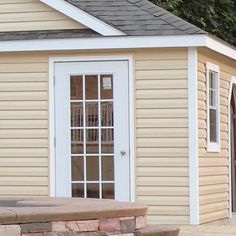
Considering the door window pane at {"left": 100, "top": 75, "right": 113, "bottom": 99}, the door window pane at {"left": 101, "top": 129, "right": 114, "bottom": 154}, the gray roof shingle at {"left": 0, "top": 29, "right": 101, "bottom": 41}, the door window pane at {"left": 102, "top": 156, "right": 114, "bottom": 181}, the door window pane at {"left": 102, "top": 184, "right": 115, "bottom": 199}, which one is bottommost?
the door window pane at {"left": 102, "top": 184, "right": 115, "bottom": 199}

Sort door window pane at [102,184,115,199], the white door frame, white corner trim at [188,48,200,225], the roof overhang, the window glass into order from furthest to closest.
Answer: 1. the window glass
2. door window pane at [102,184,115,199]
3. the white door frame
4. white corner trim at [188,48,200,225]
5. the roof overhang

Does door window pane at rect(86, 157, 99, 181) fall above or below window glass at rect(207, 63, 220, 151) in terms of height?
below

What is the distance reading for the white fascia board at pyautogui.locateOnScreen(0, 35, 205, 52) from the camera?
444 inches

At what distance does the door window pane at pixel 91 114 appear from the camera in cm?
1179

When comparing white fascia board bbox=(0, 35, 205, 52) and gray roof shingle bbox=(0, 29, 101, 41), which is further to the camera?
gray roof shingle bbox=(0, 29, 101, 41)

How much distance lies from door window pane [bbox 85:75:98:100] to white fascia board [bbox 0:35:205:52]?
0.47m

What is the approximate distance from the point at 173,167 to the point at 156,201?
54 centimetres

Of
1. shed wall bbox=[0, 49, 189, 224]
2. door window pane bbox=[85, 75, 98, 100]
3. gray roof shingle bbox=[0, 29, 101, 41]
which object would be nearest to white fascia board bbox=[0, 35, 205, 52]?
gray roof shingle bbox=[0, 29, 101, 41]

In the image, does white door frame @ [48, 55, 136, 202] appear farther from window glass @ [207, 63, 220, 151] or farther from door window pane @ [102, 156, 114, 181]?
window glass @ [207, 63, 220, 151]

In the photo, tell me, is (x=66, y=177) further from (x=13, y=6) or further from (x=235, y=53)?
(x=235, y=53)

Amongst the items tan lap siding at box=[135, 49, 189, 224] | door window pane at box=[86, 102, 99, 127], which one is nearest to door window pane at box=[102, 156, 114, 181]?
tan lap siding at box=[135, 49, 189, 224]

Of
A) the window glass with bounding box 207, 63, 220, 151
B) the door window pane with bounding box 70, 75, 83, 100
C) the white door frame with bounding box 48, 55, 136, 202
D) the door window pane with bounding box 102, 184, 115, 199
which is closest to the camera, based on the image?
the white door frame with bounding box 48, 55, 136, 202

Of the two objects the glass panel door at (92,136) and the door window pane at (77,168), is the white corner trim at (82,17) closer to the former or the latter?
the glass panel door at (92,136)

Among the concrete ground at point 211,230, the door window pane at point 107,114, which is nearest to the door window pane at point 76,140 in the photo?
the door window pane at point 107,114
